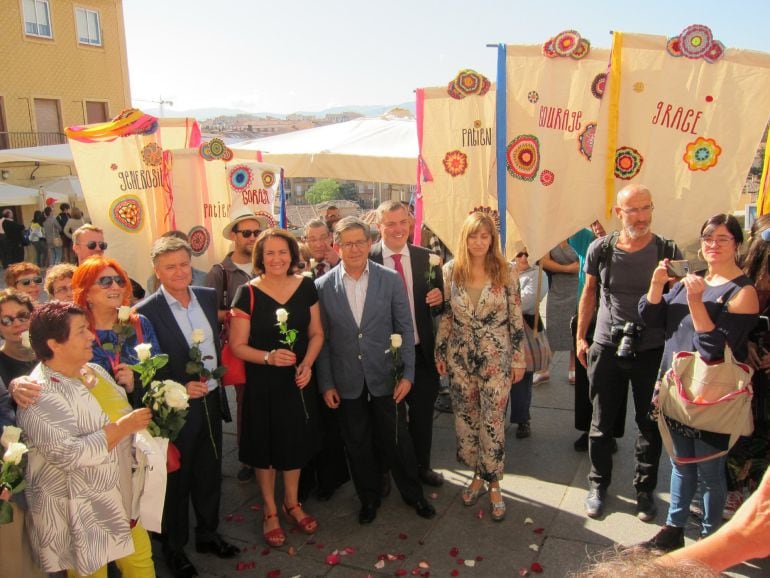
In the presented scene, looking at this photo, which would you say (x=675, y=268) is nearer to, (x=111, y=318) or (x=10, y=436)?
(x=111, y=318)

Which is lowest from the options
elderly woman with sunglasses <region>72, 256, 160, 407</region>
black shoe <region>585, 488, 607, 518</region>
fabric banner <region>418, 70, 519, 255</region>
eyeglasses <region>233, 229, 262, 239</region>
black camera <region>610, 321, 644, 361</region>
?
black shoe <region>585, 488, 607, 518</region>

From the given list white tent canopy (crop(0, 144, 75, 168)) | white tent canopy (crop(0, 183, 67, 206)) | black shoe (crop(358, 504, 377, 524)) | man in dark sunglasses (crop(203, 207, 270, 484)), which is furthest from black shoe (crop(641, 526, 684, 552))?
white tent canopy (crop(0, 183, 67, 206))

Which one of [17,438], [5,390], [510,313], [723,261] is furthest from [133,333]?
[723,261]

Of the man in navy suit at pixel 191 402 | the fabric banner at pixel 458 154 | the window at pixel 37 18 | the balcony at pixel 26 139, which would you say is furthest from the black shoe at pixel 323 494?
the window at pixel 37 18

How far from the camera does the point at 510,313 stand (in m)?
3.71

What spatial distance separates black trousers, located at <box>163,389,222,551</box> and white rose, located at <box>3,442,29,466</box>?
108cm

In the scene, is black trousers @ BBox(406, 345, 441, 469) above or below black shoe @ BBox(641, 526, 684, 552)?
above

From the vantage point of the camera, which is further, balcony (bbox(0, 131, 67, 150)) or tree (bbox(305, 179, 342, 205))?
tree (bbox(305, 179, 342, 205))

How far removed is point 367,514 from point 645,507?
1.71 metres

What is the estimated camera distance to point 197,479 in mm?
3443

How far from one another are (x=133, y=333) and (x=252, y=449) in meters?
1.07

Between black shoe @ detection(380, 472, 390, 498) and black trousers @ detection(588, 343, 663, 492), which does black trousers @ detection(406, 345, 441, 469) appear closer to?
black shoe @ detection(380, 472, 390, 498)

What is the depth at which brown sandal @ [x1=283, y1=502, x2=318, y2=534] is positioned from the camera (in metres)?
3.67

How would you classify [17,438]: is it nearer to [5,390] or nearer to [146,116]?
[5,390]
